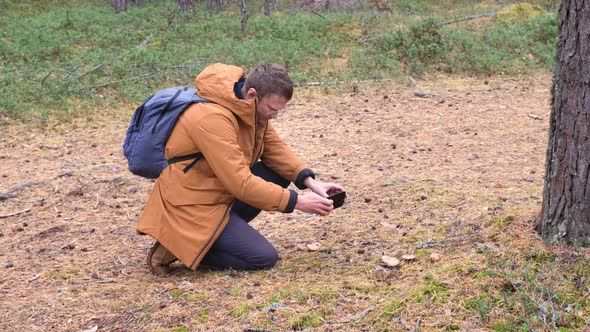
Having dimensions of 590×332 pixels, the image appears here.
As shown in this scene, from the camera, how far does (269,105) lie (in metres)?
3.73

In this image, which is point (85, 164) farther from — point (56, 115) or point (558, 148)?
point (558, 148)

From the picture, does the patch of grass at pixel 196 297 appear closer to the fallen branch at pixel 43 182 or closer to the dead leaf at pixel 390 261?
the dead leaf at pixel 390 261

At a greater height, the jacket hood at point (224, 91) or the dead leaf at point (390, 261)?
the jacket hood at point (224, 91)

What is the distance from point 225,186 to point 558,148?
5.85 feet

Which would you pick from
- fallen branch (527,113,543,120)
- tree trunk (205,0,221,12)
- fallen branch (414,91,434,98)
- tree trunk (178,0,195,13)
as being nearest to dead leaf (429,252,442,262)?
fallen branch (527,113,543,120)

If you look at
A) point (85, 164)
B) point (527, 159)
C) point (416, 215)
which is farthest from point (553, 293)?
Result: point (85, 164)

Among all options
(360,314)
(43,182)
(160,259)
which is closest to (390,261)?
(360,314)

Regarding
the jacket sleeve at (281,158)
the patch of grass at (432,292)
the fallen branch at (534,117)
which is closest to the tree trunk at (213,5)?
the fallen branch at (534,117)

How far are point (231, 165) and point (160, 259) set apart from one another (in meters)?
0.87

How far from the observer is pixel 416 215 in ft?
15.6

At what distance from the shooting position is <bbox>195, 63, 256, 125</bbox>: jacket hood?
3.70 m

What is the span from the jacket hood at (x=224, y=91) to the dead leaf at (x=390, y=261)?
1.10 m

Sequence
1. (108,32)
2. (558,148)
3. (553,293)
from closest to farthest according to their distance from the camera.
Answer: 1. (553,293)
2. (558,148)
3. (108,32)

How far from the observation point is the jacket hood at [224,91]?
12.1 ft
